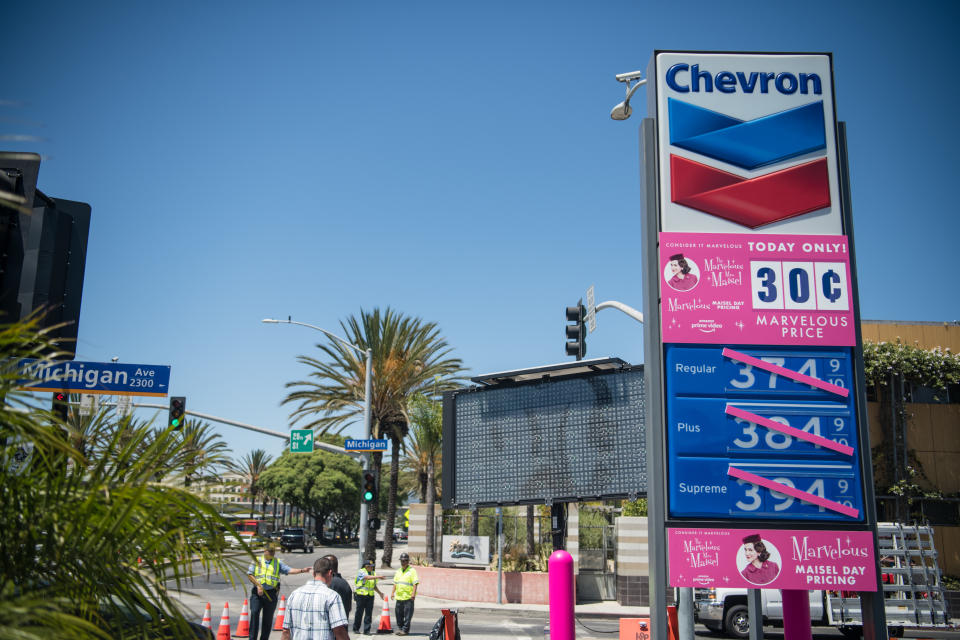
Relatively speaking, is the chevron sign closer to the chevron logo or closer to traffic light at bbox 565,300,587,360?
the chevron logo

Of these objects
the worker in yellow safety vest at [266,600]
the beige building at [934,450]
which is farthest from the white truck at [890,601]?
the worker in yellow safety vest at [266,600]

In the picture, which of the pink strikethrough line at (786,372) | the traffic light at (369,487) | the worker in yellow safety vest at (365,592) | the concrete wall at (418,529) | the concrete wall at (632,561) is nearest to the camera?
the pink strikethrough line at (786,372)

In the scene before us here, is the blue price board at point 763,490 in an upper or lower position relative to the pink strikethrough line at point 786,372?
lower

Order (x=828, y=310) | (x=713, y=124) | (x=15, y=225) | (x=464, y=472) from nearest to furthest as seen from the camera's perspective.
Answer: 1. (x=15, y=225)
2. (x=828, y=310)
3. (x=713, y=124)
4. (x=464, y=472)

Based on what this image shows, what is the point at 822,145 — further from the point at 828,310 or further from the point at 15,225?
the point at 15,225

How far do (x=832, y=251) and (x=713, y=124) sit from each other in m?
1.78

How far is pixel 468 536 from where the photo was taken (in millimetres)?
28656

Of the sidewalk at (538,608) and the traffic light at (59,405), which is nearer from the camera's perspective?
the traffic light at (59,405)

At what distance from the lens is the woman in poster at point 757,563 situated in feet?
23.9

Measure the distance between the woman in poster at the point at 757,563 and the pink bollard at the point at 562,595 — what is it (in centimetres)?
175

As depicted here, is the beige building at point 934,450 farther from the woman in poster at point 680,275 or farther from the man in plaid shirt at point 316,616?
the man in plaid shirt at point 316,616

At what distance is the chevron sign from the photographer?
814 centimetres

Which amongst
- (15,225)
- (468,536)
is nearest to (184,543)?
(15,225)

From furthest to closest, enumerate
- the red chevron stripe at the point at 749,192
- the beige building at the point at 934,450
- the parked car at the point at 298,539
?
1. the parked car at the point at 298,539
2. the beige building at the point at 934,450
3. the red chevron stripe at the point at 749,192
